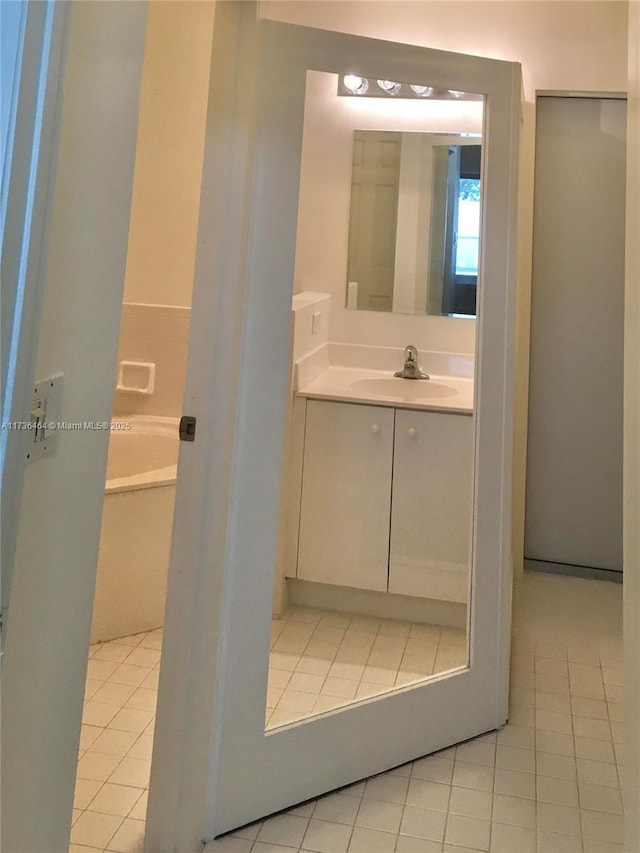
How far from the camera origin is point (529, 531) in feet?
11.2

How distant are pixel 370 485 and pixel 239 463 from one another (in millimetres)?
473

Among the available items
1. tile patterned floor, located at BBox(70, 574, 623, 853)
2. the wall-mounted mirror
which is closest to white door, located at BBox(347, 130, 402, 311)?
the wall-mounted mirror

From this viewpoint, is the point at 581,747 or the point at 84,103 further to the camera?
the point at 581,747

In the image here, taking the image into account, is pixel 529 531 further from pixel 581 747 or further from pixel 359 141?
pixel 359 141

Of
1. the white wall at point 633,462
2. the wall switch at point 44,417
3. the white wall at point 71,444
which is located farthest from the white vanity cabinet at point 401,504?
the wall switch at point 44,417

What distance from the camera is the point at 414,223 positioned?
7.51 feet

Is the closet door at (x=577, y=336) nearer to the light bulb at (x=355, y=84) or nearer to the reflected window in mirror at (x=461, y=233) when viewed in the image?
the reflected window in mirror at (x=461, y=233)

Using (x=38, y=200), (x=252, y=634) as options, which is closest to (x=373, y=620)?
(x=252, y=634)

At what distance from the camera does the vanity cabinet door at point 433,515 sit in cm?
202

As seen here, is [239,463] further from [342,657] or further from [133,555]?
[133,555]

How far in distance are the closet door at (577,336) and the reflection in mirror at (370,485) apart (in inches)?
52.7

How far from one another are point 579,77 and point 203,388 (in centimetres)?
242

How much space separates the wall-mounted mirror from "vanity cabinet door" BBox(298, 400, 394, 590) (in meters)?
0.37

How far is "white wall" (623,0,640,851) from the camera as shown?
1389 millimetres
